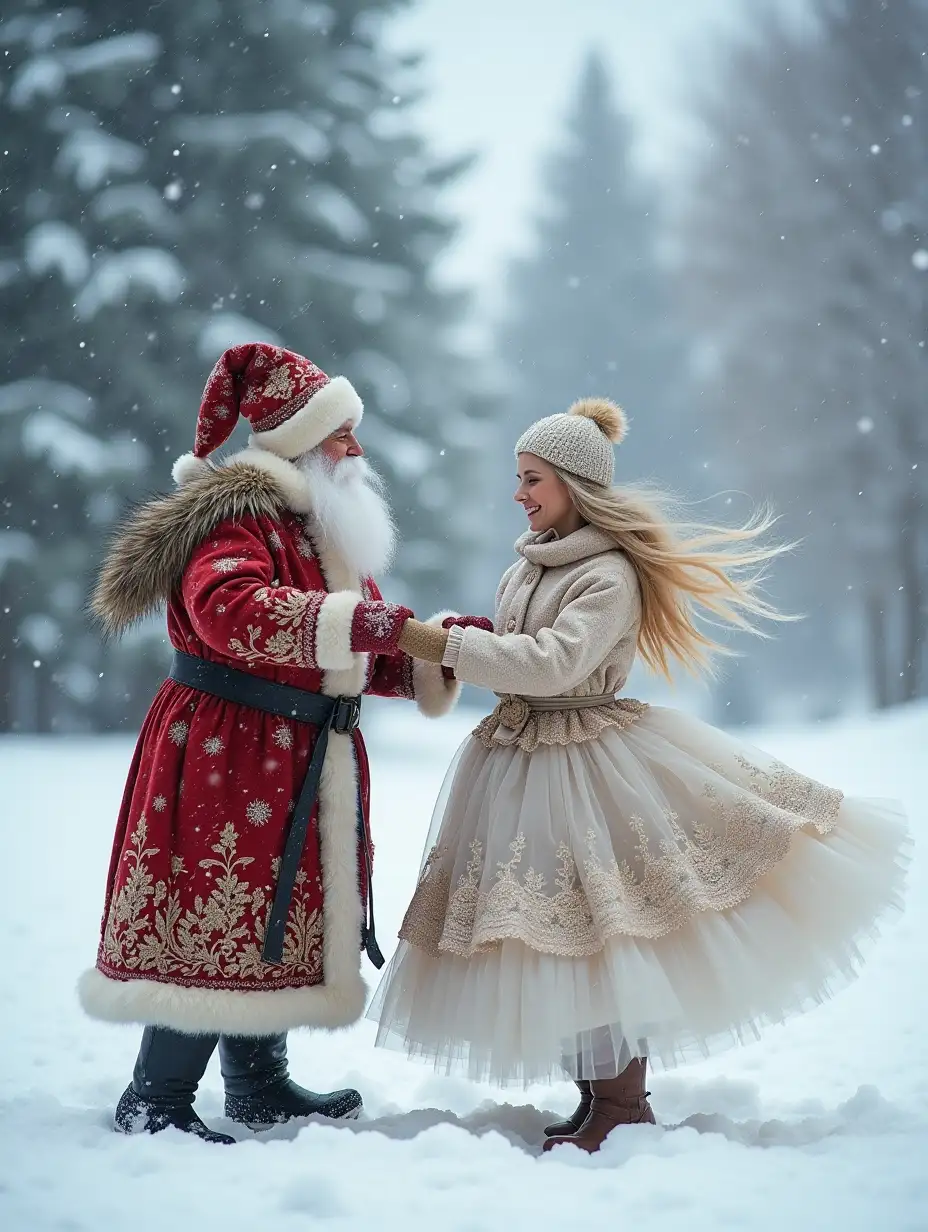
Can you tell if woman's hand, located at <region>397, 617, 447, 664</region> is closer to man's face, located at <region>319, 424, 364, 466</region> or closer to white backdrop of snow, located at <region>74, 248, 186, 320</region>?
man's face, located at <region>319, 424, 364, 466</region>

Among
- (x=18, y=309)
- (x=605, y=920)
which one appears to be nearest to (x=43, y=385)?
(x=18, y=309)

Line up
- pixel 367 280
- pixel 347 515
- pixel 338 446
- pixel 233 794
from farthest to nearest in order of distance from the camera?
pixel 367 280
pixel 338 446
pixel 347 515
pixel 233 794

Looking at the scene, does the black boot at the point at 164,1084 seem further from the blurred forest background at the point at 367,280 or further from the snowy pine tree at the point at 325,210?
the snowy pine tree at the point at 325,210

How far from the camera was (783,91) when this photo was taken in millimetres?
12820

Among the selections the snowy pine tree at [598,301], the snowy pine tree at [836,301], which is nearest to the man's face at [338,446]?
the snowy pine tree at [836,301]

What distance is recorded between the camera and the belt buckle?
9.73 ft

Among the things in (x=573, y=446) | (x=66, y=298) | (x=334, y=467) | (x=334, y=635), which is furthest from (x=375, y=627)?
(x=66, y=298)

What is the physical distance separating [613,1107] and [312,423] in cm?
183

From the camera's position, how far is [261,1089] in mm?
3047

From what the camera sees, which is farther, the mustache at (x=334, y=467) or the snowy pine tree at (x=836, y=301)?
the snowy pine tree at (x=836, y=301)

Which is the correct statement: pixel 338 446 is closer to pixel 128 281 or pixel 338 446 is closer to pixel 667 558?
pixel 667 558

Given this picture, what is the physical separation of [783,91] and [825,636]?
6.64m

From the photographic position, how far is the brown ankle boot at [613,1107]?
2.72 metres

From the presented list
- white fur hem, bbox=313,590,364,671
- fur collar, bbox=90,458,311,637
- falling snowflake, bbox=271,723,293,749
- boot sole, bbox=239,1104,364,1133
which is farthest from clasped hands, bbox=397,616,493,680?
boot sole, bbox=239,1104,364,1133
